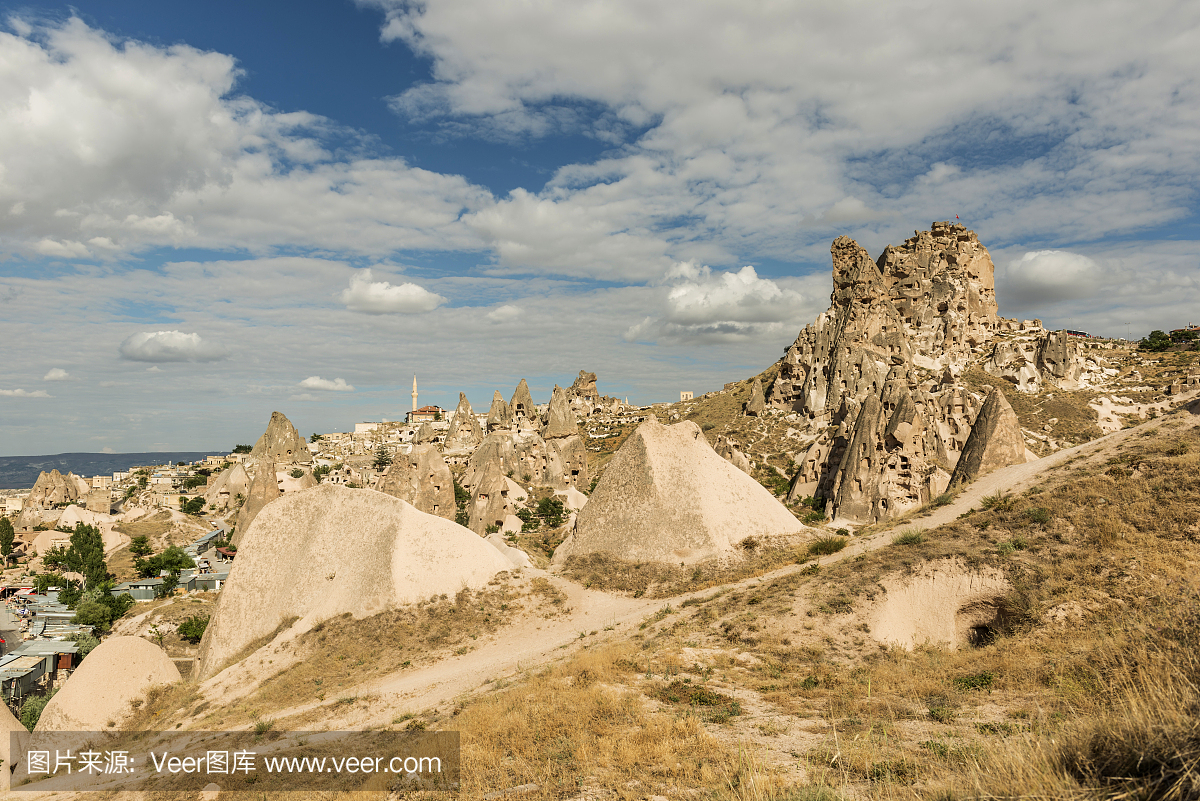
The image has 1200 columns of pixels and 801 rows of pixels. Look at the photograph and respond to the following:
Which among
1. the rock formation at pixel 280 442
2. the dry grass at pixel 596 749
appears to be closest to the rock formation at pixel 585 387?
the rock formation at pixel 280 442

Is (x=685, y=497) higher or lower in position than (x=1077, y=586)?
higher

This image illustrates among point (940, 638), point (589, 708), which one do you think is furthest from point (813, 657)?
point (589, 708)

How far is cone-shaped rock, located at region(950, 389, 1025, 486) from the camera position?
3184 centimetres

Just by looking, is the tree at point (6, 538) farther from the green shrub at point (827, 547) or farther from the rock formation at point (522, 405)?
the green shrub at point (827, 547)

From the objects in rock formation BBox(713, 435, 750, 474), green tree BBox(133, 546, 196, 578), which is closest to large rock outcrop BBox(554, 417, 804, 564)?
rock formation BBox(713, 435, 750, 474)

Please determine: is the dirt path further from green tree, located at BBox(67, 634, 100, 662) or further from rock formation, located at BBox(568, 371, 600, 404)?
rock formation, located at BBox(568, 371, 600, 404)

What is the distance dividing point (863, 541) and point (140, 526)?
7910 centimetres

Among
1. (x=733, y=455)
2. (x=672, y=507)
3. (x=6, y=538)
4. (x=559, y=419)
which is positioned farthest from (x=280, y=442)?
(x=672, y=507)

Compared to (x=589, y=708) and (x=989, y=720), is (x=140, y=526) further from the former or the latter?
(x=989, y=720)

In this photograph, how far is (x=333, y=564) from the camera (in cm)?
2117

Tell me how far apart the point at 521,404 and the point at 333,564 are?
248 ft

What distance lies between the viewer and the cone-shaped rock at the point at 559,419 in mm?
65250

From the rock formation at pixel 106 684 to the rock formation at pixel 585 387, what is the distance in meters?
131

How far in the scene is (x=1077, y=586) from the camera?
1325 cm
